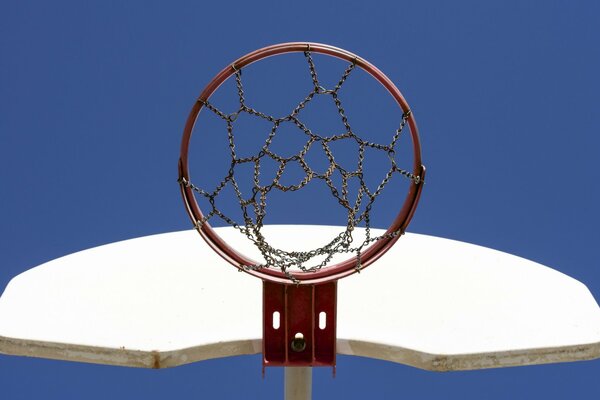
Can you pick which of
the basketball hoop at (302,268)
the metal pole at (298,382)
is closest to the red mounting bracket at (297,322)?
the basketball hoop at (302,268)

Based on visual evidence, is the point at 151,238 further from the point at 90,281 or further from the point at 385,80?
the point at 385,80

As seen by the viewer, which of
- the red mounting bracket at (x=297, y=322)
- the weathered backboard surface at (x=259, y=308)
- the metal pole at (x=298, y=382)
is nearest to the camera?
the weathered backboard surface at (x=259, y=308)

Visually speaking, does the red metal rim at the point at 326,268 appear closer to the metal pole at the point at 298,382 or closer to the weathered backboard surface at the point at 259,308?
the weathered backboard surface at the point at 259,308

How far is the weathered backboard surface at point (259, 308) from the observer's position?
1.98 meters

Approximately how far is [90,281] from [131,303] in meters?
0.10

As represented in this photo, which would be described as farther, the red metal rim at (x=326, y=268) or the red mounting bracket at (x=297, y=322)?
the red mounting bracket at (x=297, y=322)

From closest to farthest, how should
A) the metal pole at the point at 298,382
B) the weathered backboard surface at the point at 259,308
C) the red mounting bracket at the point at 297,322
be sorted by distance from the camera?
1. the weathered backboard surface at the point at 259,308
2. the red mounting bracket at the point at 297,322
3. the metal pole at the point at 298,382

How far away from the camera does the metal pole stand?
2373mm

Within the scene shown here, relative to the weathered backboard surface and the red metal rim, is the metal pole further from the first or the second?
the red metal rim

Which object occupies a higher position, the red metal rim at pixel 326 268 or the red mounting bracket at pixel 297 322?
the red metal rim at pixel 326 268

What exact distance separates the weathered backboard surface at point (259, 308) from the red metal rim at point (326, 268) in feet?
0.39

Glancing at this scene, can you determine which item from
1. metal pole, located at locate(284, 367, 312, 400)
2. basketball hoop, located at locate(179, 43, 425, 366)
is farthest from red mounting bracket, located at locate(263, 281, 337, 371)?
metal pole, located at locate(284, 367, 312, 400)

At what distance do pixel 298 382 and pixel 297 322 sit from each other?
1.04 feet

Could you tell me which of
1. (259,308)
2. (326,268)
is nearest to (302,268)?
(326,268)
